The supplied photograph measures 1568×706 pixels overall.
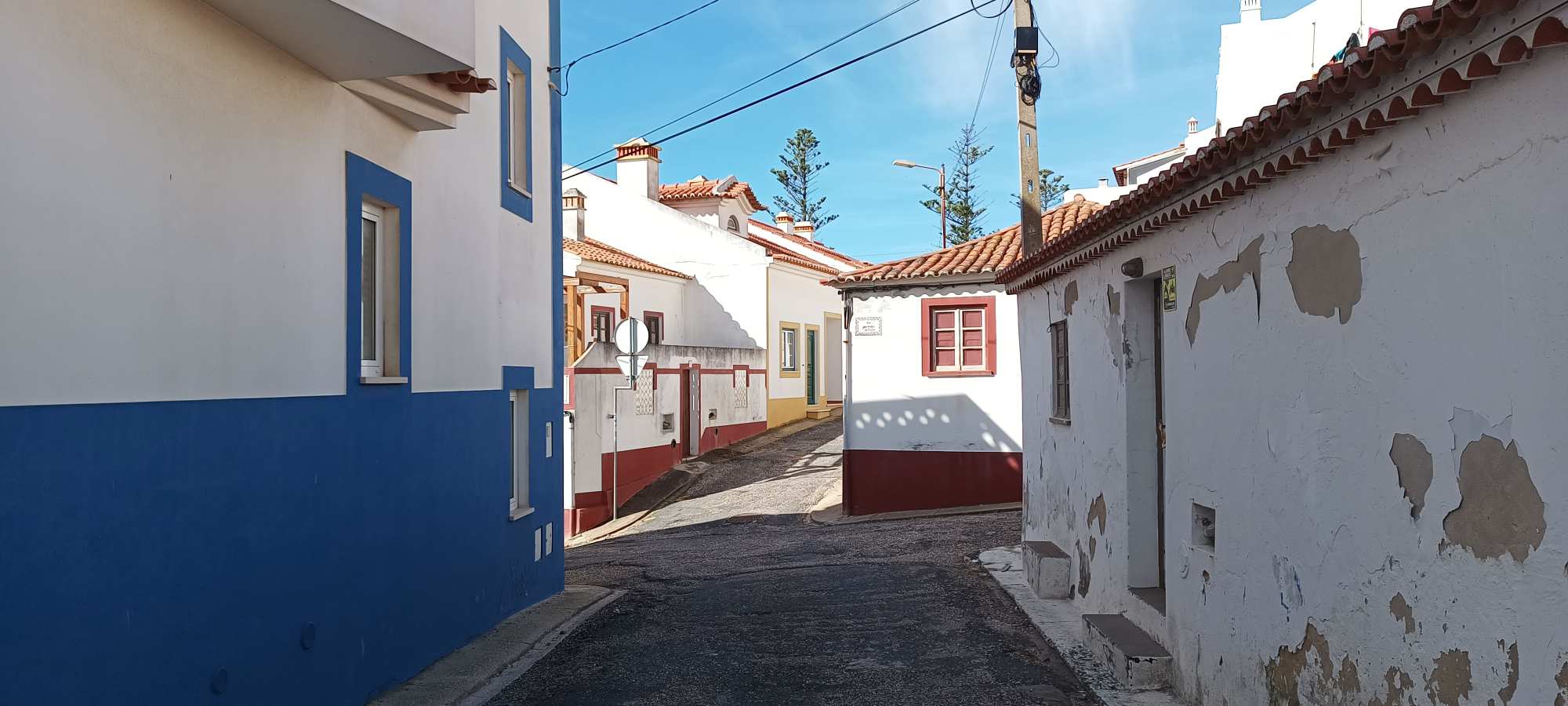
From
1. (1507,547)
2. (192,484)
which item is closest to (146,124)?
(192,484)

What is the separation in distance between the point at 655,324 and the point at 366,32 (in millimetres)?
22221

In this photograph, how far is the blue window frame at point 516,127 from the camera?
33.8 feet

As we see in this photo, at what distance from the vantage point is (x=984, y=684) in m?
7.35

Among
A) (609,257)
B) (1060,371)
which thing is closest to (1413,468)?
(1060,371)

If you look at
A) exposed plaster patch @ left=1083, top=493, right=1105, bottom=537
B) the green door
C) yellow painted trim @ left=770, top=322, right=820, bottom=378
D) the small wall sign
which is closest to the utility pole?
exposed plaster patch @ left=1083, top=493, right=1105, bottom=537

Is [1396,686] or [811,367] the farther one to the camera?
[811,367]

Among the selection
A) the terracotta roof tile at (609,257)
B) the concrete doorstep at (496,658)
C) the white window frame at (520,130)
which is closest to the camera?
the concrete doorstep at (496,658)

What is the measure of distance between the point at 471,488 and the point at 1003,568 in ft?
17.8

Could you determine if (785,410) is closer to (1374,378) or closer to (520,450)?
(520,450)

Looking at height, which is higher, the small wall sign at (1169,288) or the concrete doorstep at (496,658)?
the small wall sign at (1169,288)

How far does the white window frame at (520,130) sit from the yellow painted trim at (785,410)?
18996 mm

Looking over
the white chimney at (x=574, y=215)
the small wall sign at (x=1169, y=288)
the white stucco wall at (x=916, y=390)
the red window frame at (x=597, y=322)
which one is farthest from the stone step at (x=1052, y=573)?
the white chimney at (x=574, y=215)

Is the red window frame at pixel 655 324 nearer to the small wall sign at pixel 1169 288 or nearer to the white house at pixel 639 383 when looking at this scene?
the white house at pixel 639 383

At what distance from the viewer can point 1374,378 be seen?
4434mm
